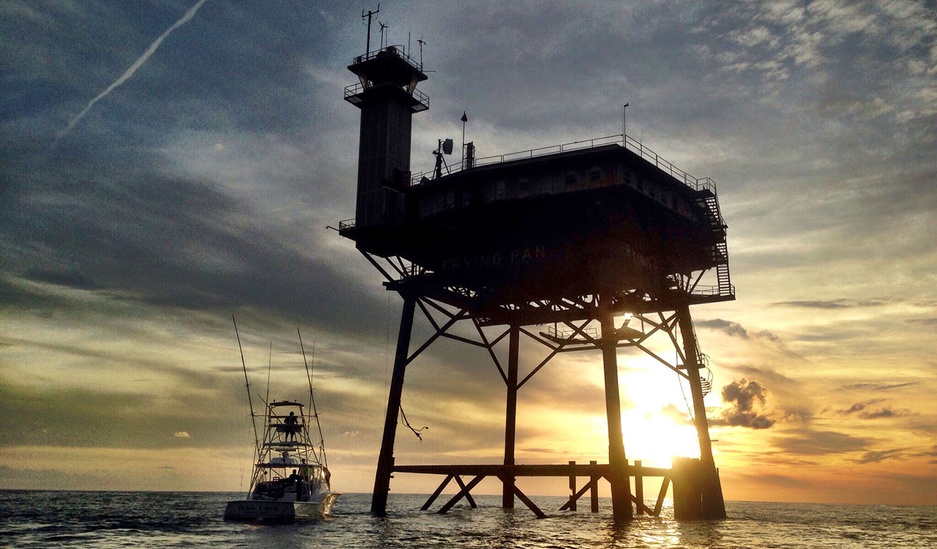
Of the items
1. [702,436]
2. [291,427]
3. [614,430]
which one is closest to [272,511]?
Answer: [291,427]

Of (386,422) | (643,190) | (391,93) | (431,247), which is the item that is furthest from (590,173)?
(386,422)

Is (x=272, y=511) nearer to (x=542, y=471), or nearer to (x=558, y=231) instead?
(x=542, y=471)

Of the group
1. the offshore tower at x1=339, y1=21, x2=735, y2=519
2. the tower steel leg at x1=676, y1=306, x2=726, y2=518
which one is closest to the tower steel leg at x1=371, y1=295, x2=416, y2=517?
the offshore tower at x1=339, y1=21, x2=735, y2=519

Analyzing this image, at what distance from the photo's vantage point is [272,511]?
157 ft

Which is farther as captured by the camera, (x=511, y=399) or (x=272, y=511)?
(x=511, y=399)

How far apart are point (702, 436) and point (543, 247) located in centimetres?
1622

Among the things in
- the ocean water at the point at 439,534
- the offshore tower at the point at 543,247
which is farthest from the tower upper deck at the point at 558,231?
the ocean water at the point at 439,534

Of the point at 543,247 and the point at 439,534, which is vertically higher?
the point at 543,247

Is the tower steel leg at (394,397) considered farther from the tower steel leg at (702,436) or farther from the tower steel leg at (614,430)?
the tower steel leg at (702,436)

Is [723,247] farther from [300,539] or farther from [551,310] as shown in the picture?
[300,539]

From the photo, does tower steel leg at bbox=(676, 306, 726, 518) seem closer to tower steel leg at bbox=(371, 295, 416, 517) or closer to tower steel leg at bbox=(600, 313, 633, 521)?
tower steel leg at bbox=(600, 313, 633, 521)

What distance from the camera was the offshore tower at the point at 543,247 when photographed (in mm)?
43969

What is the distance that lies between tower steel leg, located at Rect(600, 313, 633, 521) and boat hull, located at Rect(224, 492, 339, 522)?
19027 millimetres

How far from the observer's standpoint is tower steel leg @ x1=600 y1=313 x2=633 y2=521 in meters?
44.0
